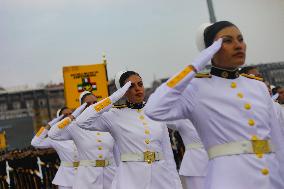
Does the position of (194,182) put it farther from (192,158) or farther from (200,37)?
(200,37)

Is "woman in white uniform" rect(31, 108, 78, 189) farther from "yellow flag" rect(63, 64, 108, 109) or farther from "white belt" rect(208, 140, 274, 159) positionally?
"white belt" rect(208, 140, 274, 159)

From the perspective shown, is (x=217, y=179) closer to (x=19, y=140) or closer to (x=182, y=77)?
(x=182, y=77)

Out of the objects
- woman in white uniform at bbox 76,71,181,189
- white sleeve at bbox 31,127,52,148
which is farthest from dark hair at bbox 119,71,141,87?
white sleeve at bbox 31,127,52,148

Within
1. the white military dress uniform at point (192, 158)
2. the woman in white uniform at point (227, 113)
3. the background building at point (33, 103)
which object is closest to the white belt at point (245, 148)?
the woman in white uniform at point (227, 113)

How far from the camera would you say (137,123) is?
5453 mm

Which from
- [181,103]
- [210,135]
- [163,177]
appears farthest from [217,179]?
[163,177]

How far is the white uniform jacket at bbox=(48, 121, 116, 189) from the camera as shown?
23.7 feet

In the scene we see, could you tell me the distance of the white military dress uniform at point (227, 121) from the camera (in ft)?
10.2

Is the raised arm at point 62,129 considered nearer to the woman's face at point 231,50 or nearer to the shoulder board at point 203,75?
the shoulder board at point 203,75

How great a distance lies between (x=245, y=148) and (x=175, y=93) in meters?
0.63

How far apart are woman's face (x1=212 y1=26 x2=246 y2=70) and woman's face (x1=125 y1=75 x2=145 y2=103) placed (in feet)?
7.10

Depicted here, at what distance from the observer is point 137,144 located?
5.32 meters

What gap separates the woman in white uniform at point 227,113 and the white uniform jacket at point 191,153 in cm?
312

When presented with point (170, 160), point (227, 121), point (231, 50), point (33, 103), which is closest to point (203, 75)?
point (231, 50)
